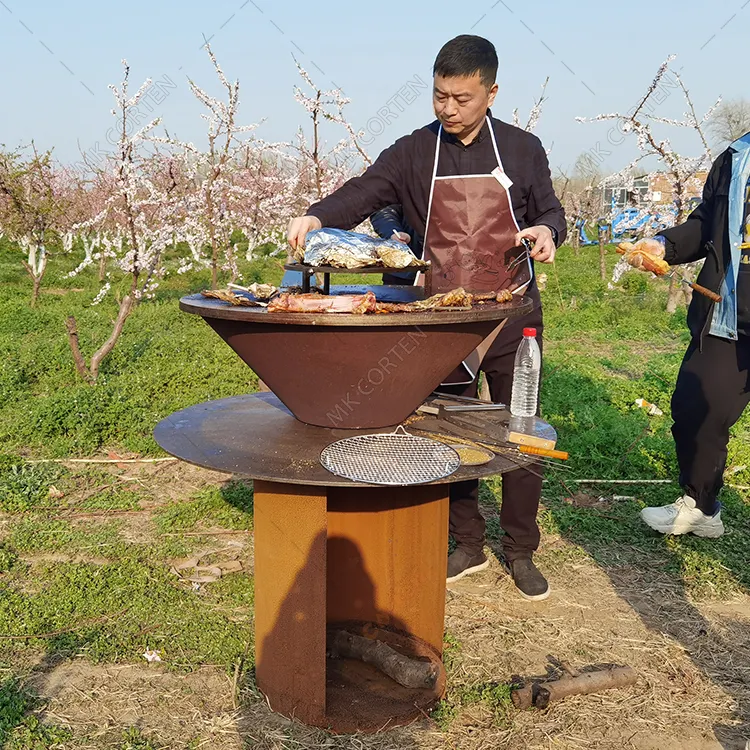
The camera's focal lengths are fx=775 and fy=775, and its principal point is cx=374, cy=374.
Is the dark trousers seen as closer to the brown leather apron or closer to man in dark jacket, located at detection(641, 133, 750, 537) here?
the brown leather apron

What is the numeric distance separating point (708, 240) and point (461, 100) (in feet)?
5.89

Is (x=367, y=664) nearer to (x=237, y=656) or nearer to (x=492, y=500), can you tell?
(x=237, y=656)

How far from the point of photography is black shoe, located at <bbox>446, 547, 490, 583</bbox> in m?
4.02

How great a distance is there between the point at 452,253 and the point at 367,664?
174 centimetres

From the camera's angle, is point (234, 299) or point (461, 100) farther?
point (461, 100)

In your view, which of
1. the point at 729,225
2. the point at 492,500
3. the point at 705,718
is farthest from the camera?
the point at 492,500

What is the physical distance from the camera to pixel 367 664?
3150mm

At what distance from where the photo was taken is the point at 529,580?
386 centimetres

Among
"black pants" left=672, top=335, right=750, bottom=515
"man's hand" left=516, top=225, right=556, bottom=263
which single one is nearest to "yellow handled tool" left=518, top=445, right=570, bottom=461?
"man's hand" left=516, top=225, right=556, bottom=263

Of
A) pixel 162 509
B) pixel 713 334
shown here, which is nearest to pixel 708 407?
pixel 713 334

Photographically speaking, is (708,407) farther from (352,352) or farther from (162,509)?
(162,509)

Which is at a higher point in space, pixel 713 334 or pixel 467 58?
pixel 467 58

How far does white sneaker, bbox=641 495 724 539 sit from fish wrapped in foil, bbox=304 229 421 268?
2636mm

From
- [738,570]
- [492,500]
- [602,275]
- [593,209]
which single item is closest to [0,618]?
[492,500]
